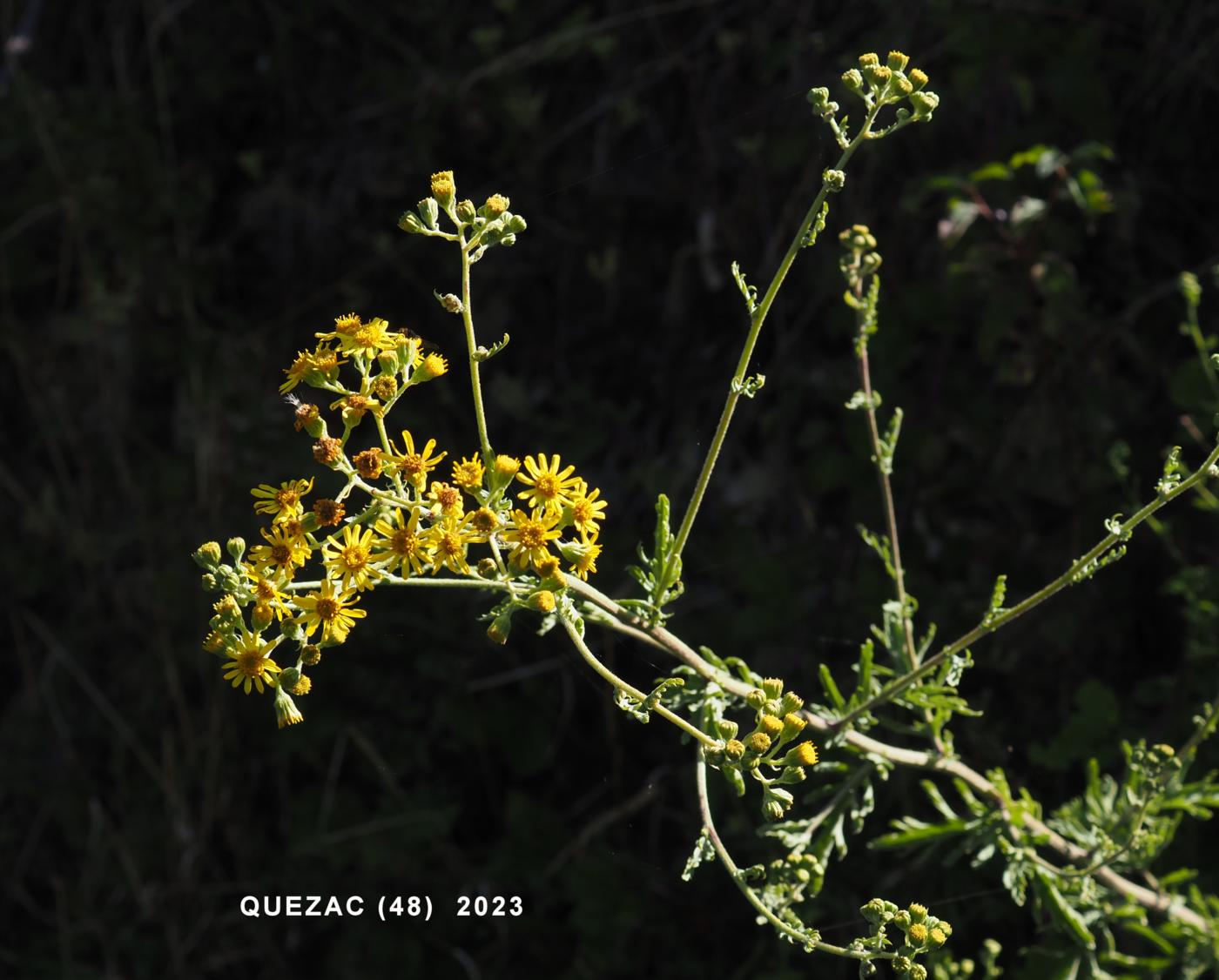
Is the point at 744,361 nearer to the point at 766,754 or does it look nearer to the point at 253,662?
the point at 766,754

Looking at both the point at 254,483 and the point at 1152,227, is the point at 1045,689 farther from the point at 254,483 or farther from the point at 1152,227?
the point at 254,483

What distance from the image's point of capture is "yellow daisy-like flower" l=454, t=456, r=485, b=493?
1.98 meters

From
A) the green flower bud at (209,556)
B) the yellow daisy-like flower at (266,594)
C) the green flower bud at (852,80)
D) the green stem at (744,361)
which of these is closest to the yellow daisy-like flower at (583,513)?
the green stem at (744,361)

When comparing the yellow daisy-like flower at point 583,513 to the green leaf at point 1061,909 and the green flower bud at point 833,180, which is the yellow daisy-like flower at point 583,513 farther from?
the green leaf at point 1061,909

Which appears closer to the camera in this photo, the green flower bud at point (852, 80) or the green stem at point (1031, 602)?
the green stem at point (1031, 602)

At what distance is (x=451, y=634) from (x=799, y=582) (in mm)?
1246

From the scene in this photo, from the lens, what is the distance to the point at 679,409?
456 centimetres

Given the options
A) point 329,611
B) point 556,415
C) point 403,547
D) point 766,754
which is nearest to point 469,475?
point 403,547

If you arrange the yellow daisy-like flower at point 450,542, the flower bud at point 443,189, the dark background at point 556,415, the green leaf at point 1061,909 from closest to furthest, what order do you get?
1. the yellow daisy-like flower at point 450,542
2. the flower bud at point 443,189
3. the green leaf at point 1061,909
4. the dark background at point 556,415

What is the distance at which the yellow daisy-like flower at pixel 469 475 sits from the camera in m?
1.98

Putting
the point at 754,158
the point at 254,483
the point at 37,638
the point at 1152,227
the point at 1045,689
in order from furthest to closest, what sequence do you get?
the point at 37,638, the point at 254,483, the point at 754,158, the point at 1152,227, the point at 1045,689

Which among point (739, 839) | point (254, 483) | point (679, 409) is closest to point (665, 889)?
point (739, 839)

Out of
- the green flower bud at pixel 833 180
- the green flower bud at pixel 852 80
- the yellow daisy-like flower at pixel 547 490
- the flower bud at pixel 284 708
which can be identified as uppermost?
the green flower bud at pixel 852 80

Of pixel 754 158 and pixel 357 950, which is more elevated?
pixel 754 158
